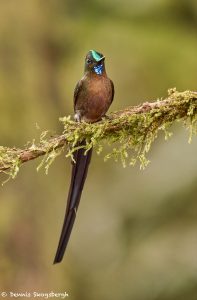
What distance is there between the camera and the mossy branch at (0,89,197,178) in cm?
402

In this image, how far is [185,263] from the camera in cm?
772

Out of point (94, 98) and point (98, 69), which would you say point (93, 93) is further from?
point (98, 69)

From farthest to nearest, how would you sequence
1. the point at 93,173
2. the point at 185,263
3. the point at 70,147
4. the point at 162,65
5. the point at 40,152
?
the point at 93,173 < the point at 162,65 < the point at 185,263 < the point at 70,147 < the point at 40,152

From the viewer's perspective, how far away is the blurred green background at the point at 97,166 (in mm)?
8453

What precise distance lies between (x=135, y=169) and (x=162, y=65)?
126cm

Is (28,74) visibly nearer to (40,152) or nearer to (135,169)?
(135,169)

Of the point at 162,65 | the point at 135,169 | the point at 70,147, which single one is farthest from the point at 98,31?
the point at 70,147

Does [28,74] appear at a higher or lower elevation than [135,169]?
higher

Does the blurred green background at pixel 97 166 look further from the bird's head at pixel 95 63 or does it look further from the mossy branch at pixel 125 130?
the mossy branch at pixel 125 130

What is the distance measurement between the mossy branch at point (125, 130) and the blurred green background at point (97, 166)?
3.93 m

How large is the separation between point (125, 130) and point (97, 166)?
597cm

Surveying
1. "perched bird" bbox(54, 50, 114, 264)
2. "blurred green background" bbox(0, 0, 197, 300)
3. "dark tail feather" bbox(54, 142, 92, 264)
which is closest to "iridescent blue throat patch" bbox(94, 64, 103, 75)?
"perched bird" bbox(54, 50, 114, 264)

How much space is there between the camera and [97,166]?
33.2ft

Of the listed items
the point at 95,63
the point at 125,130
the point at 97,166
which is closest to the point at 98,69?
the point at 95,63
